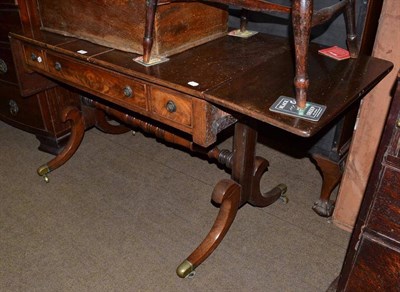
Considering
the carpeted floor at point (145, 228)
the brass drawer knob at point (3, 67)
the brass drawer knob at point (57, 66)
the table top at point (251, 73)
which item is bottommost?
the carpeted floor at point (145, 228)

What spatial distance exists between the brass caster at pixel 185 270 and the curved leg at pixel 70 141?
1.11m

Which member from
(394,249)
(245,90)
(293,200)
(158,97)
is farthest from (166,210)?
(394,249)

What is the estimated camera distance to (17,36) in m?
1.97

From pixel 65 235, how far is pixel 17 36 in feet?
3.28

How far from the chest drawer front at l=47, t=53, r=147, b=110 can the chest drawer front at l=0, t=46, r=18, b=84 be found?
65 cm

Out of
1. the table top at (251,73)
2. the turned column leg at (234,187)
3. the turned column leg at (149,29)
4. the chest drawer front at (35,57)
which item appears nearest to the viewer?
the table top at (251,73)

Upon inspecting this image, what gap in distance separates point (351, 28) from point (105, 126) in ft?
5.78

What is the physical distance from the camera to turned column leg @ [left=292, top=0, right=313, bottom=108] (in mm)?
1140

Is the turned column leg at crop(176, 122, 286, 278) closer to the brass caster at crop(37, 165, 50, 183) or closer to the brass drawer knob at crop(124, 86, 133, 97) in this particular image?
the brass drawer knob at crop(124, 86, 133, 97)

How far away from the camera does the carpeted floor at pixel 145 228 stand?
6.15ft

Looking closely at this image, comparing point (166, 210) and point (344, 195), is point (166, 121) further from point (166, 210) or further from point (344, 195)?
point (344, 195)

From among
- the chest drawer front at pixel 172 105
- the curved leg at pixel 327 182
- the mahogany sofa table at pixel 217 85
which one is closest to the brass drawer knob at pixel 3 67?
the mahogany sofa table at pixel 217 85

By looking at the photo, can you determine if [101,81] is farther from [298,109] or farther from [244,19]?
[298,109]

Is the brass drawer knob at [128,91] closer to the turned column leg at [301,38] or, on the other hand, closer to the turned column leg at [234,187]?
the turned column leg at [234,187]
